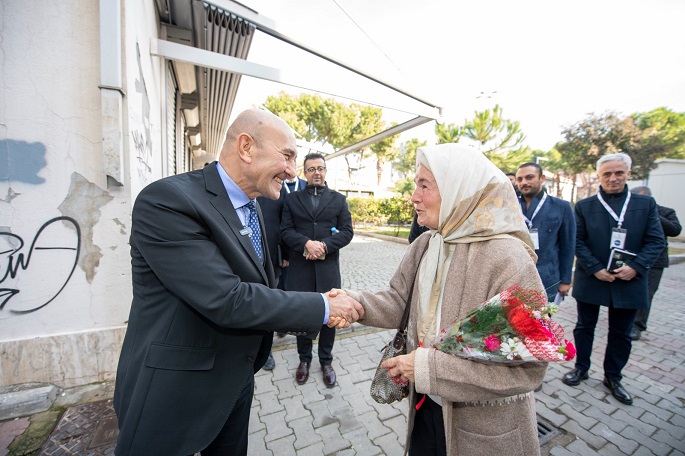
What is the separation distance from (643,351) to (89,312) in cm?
657

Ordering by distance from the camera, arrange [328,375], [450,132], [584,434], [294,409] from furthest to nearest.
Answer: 1. [450,132]
2. [328,375]
3. [294,409]
4. [584,434]

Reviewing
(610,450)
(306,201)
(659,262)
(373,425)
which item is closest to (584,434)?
(610,450)

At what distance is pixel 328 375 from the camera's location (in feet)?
10.6

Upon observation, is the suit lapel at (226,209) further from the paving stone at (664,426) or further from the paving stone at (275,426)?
the paving stone at (664,426)

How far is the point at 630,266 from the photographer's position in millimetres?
3025

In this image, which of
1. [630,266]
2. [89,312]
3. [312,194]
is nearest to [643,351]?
[630,266]

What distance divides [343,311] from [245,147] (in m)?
1.00

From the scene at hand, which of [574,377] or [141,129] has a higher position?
[141,129]

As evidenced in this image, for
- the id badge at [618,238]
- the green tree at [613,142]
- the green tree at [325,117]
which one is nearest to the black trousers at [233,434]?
the id badge at [618,238]

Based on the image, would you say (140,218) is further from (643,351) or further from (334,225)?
(643,351)

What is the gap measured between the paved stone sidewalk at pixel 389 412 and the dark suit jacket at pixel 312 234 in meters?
1.03

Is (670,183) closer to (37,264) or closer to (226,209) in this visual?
(226,209)

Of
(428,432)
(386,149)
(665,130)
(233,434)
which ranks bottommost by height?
(233,434)

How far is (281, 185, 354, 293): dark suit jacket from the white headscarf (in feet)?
6.15
